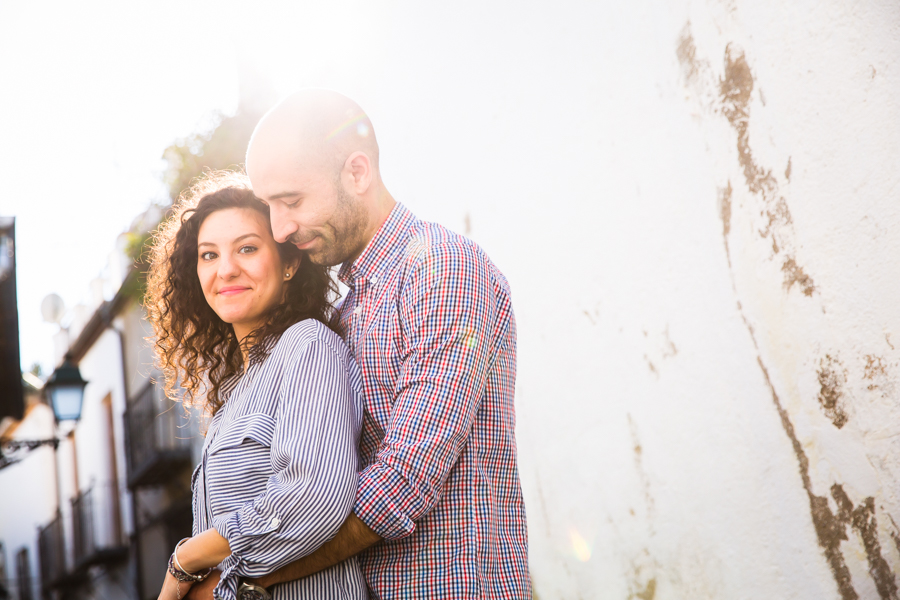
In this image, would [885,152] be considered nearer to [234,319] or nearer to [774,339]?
[774,339]

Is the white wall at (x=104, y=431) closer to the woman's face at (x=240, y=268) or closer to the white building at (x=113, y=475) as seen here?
the white building at (x=113, y=475)

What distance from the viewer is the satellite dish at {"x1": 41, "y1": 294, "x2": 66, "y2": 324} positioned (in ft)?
50.7

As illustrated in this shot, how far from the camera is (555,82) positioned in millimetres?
3434

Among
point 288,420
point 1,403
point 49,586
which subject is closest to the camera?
point 288,420

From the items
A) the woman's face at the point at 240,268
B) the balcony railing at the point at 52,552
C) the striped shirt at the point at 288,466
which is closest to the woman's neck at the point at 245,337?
the woman's face at the point at 240,268

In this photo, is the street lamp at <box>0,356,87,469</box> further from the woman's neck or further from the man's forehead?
the man's forehead

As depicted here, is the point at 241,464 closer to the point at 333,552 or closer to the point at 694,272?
the point at 333,552

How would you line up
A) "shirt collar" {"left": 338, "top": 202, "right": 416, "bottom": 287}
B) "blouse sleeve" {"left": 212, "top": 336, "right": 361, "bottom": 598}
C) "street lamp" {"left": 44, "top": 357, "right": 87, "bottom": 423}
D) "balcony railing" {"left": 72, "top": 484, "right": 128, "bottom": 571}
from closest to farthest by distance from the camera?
"blouse sleeve" {"left": 212, "top": 336, "right": 361, "bottom": 598} → "shirt collar" {"left": 338, "top": 202, "right": 416, "bottom": 287} → "street lamp" {"left": 44, "top": 357, "right": 87, "bottom": 423} → "balcony railing" {"left": 72, "top": 484, "right": 128, "bottom": 571}

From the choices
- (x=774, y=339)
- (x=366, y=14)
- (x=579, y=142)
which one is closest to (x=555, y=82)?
(x=579, y=142)

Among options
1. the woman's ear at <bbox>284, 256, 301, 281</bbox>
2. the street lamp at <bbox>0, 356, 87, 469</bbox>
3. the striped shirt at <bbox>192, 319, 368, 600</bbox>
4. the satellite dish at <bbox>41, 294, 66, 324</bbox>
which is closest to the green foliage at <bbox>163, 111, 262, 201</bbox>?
the street lamp at <bbox>0, 356, 87, 469</bbox>

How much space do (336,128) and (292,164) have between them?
177mm

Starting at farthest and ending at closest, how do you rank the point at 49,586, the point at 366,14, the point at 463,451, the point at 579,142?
1. the point at 49,586
2. the point at 366,14
3. the point at 579,142
4. the point at 463,451

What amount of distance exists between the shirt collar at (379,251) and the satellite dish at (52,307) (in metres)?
15.3

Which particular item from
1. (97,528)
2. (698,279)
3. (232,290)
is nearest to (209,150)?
(232,290)
